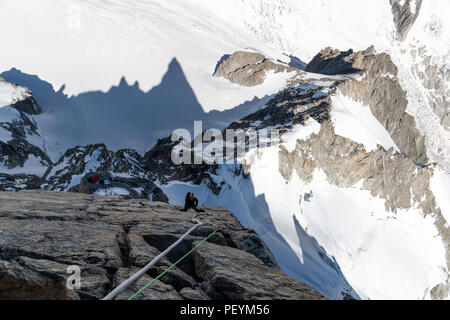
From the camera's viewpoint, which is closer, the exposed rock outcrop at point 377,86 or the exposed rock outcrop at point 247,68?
the exposed rock outcrop at point 377,86

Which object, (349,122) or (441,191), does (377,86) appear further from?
(349,122)

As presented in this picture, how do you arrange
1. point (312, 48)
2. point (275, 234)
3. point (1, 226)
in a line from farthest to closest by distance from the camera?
point (312, 48)
point (275, 234)
point (1, 226)

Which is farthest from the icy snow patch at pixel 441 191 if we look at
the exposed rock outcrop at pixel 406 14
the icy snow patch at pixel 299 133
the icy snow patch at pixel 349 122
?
the exposed rock outcrop at pixel 406 14

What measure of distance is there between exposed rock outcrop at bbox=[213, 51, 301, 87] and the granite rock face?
195ft

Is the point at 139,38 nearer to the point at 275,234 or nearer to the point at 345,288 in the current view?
the point at 275,234

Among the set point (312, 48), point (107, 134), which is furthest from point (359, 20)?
point (107, 134)

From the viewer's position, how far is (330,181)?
42000 mm

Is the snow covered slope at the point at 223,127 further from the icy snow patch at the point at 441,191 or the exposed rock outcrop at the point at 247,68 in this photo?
the exposed rock outcrop at the point at 247,68

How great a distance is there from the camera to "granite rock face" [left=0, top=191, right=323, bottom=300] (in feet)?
12.6

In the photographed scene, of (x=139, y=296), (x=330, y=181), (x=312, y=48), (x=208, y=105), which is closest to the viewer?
(x=139, y=296)

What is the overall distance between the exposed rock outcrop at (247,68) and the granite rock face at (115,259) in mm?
59566

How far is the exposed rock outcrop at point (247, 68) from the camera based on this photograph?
212 ft
